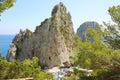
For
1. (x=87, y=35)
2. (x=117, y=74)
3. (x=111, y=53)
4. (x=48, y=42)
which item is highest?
(x=48, y=42)

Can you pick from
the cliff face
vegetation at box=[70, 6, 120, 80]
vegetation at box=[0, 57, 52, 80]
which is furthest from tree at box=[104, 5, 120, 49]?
the cliff face

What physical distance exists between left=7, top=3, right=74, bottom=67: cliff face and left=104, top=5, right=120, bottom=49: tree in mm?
29521

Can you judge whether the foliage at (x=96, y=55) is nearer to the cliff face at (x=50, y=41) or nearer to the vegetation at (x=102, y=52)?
the vegetation at (x=102, y=52)

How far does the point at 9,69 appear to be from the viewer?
14242 mm

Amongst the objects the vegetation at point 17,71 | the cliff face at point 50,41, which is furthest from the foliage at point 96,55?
the cliff face at point 50,41

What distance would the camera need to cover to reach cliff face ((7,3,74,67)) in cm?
4297

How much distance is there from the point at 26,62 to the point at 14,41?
34.4 metres

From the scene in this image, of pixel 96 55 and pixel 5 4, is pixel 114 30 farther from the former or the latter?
pixel 5 4

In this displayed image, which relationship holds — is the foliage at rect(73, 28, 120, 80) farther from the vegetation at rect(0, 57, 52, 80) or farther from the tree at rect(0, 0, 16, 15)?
the tree at rect(0, 0, 16, 15)

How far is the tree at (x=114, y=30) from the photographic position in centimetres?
1245

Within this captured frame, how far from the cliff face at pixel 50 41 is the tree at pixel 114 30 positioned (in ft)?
96.9

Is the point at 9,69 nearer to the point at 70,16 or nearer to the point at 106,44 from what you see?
the point at 106,44

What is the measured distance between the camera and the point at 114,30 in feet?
41.4

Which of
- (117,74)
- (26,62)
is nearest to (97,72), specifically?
(117,74)
